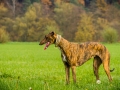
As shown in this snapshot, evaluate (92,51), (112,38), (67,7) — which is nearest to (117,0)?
(67,7)

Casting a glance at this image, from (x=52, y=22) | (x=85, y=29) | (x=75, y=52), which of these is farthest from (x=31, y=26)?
(x=75, y=52)

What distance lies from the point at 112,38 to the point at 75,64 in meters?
71.8

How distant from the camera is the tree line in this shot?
309 ft

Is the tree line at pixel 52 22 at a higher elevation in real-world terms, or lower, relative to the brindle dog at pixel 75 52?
lower

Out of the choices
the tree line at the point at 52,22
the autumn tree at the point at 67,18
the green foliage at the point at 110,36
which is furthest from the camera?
the autumn tree at the point at 67,18

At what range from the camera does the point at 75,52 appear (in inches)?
380

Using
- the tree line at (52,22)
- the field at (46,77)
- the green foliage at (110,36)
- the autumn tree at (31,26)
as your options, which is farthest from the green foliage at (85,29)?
the field at (46,77)

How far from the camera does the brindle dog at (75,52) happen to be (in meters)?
9.29

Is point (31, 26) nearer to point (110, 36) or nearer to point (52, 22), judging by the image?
point (52, 22)

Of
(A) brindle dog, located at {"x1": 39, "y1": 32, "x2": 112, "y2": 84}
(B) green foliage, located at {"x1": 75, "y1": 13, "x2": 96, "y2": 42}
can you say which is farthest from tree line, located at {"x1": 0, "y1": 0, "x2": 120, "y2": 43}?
(A) brindle dog, located at {"x1": 39, "y1": 32, "x2": 112, "y2": 84}

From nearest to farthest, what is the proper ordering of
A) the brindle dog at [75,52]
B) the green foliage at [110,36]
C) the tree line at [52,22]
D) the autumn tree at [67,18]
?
the brindle dog at [75,52] < the green foliage at [110,36] < the tree line at [52,22] < the autumn tree at [67,18]

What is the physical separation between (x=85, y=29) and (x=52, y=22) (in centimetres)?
1067

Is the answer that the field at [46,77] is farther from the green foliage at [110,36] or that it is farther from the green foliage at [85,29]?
the green foliage at [85,29]

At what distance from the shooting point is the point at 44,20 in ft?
320
